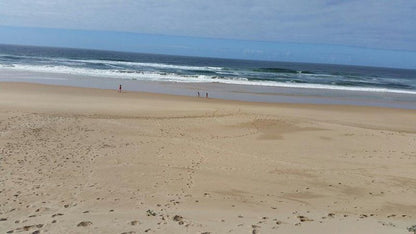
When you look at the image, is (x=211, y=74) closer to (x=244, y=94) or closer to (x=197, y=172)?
(x=244, y=94)

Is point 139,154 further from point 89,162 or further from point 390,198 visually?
point 390,198

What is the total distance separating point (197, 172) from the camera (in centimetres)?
820

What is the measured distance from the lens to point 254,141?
11727 mm

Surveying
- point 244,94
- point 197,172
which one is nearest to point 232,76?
point 244,94

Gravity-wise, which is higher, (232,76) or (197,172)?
(232,76)

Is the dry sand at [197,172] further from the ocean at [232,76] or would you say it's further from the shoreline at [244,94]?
the ocean at [232,76]

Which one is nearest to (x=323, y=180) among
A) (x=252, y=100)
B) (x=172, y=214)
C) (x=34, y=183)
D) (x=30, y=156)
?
(x=172, y=214)

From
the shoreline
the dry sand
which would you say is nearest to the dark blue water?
the shoreline

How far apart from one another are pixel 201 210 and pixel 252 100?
16801mm

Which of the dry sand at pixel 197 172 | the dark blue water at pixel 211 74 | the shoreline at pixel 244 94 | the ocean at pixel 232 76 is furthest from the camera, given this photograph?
the dark blue water at pixel 211 74

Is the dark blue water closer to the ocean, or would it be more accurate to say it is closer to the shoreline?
the ocean

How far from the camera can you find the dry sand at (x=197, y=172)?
5512 millimetres

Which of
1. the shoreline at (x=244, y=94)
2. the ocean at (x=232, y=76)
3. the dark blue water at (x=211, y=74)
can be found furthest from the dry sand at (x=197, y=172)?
the dark blue water at (x=211, y=74)

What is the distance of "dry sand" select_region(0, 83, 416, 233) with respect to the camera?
551 cm
